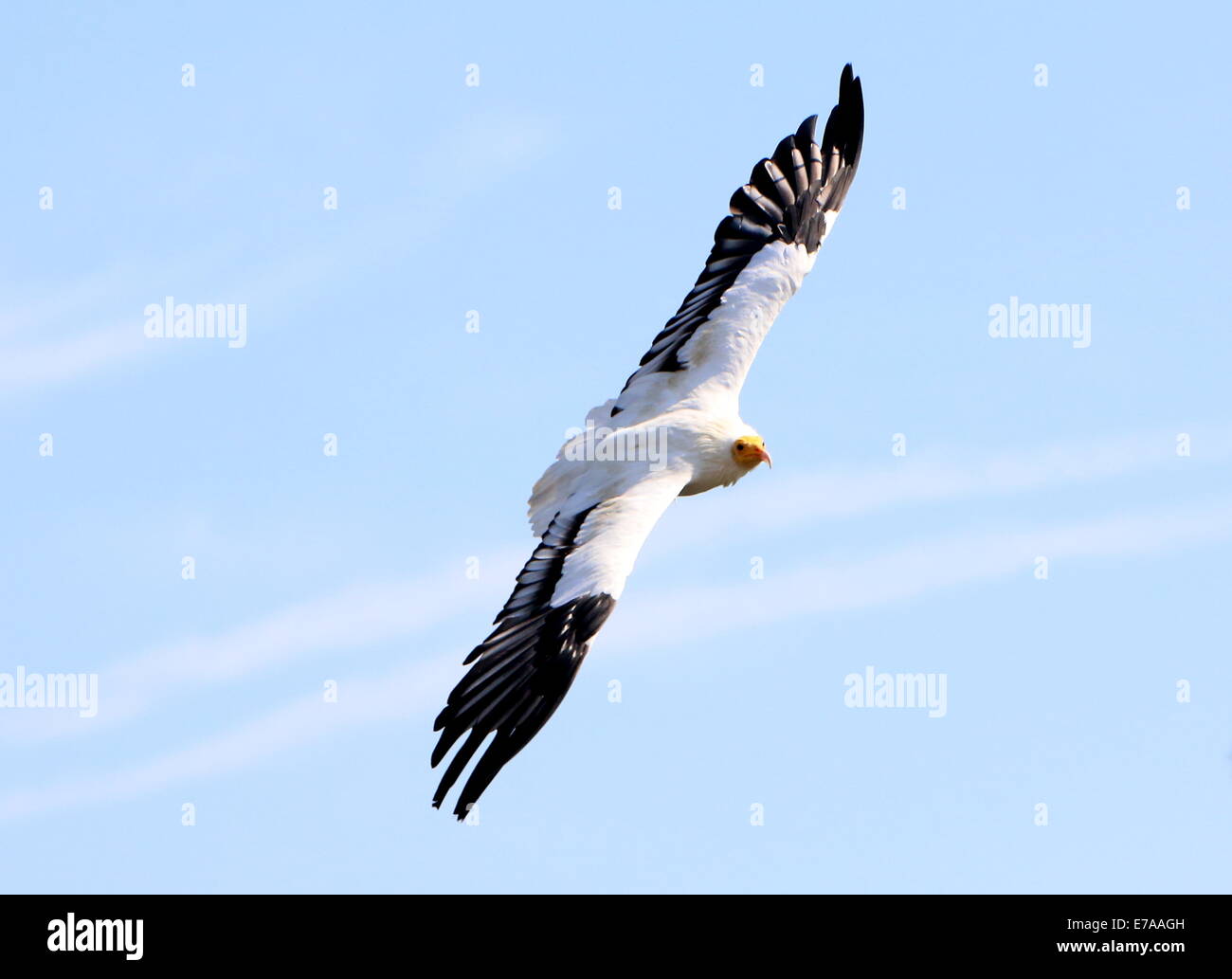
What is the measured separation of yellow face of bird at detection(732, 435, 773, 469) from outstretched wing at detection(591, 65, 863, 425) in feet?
2.86

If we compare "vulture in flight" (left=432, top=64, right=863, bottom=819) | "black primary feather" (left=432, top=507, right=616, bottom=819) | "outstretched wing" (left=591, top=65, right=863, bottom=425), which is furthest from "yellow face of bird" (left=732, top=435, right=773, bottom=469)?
"black primary feather" (left=432, top=507, right=616, bottom=819)

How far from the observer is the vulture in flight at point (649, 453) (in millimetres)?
19188

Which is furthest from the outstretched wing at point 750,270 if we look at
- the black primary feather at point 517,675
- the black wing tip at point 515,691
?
the black wing tip at point 515,691

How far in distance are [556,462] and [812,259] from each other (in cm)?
522

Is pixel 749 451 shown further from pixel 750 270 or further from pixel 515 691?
pixel 515 691

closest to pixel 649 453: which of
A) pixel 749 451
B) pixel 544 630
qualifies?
pixel 749 451

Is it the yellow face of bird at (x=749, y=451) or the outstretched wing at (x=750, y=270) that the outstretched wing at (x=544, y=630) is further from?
the outstretched wing at (x=750, y=270)

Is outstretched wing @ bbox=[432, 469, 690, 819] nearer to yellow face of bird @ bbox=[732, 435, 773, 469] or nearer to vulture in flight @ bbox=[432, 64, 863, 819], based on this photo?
vulture in flight @ bbox=[432, 64, 863, 819]

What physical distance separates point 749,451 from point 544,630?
4281 millimetres

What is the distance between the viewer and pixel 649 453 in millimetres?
22344

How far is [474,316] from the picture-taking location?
25.3 metres

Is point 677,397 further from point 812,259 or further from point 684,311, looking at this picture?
point 812,259

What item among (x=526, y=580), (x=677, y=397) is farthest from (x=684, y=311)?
(x=526, y=580)

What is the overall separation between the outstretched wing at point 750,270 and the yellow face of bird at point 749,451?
0.87 m
